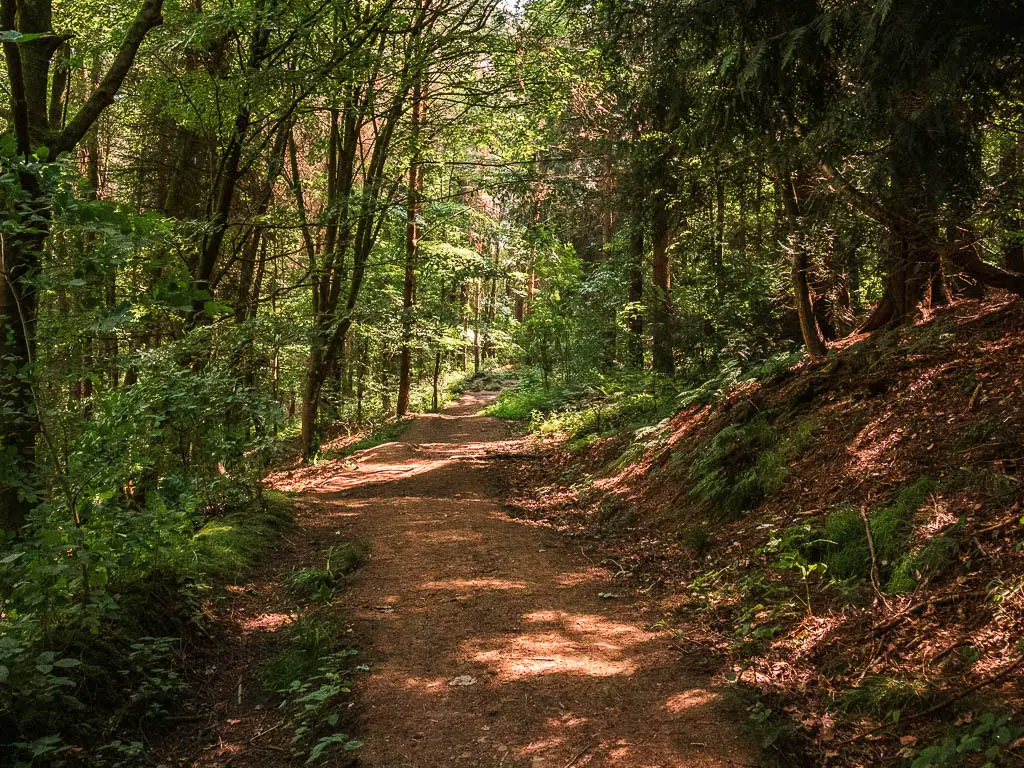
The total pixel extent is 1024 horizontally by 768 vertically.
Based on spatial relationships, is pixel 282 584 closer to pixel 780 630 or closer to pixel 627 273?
pixel 780 630

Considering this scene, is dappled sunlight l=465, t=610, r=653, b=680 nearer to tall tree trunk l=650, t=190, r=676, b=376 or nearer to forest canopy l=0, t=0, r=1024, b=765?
forest canopy l=0, t=0, r=1024, b=765

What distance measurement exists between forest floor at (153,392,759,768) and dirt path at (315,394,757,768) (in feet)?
0.04

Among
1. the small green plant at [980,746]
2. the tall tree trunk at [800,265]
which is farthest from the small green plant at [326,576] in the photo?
the tall tree trunk at [800,265]

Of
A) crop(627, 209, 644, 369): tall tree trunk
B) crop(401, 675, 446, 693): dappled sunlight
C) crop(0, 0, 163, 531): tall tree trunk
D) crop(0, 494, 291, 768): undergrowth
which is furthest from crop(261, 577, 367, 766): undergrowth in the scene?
crop(627, 209, 644, 369): tall tree trunk

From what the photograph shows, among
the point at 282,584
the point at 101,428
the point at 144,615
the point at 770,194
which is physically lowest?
the point at 282,584

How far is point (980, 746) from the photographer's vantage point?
281 cm

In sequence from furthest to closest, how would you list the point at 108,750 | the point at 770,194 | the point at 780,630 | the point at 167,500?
the point at 770,194, the point at 167,500, the point at 780,630, the point at 108,750

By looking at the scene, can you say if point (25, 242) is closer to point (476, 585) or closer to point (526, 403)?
point (476, 585)

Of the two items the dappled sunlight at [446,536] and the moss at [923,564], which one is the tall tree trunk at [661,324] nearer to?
the dappled sunlight at [446,536]

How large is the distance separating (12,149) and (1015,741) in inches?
208

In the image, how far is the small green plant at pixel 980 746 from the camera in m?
2.75

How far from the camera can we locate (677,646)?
15.8 feet

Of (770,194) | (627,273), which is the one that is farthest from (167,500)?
(627,273)

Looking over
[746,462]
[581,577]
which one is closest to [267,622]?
[581,577]
